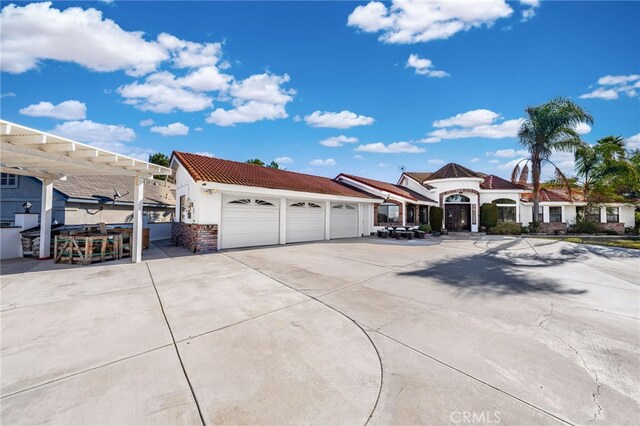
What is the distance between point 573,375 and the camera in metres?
2.97

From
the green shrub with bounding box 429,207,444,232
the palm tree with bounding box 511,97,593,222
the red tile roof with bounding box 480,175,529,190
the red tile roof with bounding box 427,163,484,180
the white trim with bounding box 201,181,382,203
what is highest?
the palm tree with bounding box 511,97,593,222

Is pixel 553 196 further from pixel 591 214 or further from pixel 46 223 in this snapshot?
pixel 46 223

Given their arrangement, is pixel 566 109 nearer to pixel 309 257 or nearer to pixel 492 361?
pixel 309 257

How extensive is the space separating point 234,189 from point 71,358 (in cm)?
868

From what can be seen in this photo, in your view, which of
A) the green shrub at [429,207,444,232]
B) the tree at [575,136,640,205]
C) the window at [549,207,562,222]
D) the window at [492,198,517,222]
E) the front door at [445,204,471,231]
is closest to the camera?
the tree at [575,136,640,205]

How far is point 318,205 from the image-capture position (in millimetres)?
15969

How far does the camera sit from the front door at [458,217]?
931 inches

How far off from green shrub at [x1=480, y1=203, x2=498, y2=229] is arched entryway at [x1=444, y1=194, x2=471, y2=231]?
107cm

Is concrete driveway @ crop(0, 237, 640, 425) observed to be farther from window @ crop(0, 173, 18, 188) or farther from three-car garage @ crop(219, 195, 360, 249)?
window @ crop(0, 173, 18, 188)

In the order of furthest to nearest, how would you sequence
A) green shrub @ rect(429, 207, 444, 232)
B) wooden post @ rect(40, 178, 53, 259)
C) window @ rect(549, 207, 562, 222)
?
window @ rect(549, 207, 562, 222)
green shrub @ rect(429, 207, 444, 232)
wooden post @ rect(40, 178, 53, 259)

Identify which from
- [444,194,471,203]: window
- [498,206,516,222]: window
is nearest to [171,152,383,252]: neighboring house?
[444,194,471,203]: window

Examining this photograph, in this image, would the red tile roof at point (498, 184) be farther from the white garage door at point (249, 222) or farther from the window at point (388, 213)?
the white garage door at point (249, 222)

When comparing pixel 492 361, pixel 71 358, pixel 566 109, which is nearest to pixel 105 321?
pixel 71 358

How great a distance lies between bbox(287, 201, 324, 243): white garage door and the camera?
14365 millimetres
